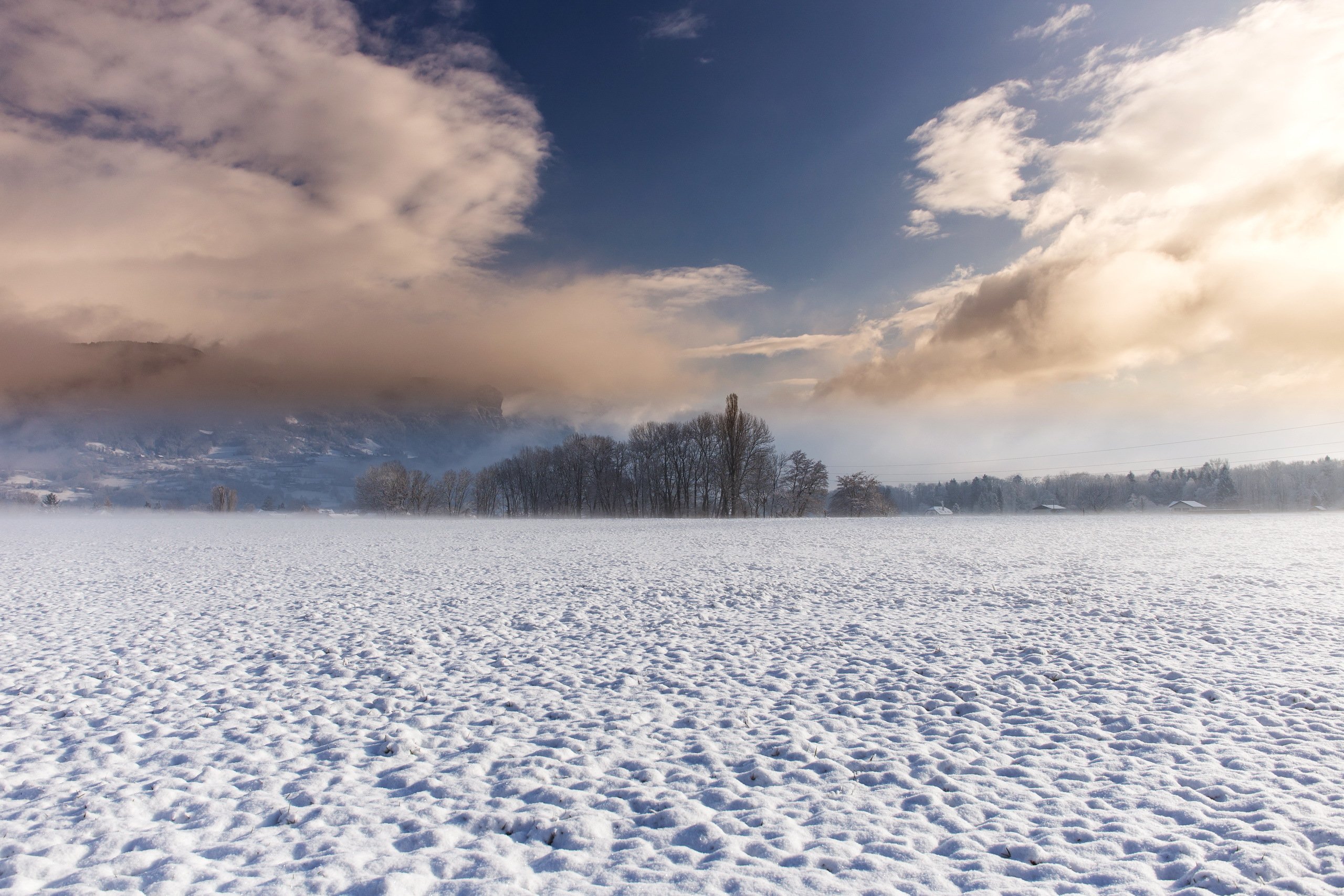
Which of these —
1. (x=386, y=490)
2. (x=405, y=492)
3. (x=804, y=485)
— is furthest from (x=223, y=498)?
(x=804, y=485)

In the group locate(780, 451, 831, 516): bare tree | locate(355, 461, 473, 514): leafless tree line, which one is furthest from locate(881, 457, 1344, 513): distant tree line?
locate(355, 461, 473, 514): leafless tree line

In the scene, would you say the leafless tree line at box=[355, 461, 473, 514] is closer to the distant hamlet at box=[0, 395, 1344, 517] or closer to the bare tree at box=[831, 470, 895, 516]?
the distant hamlet at box=[0, 395, 1344, 517]

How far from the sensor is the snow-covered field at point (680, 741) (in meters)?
4.79

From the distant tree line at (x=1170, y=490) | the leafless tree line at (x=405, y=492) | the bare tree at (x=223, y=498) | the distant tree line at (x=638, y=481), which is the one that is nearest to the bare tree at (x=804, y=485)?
the distant tree line at (x=638, y=481)

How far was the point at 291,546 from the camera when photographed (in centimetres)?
3378

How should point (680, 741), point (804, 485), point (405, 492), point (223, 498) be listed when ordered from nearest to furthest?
1. point (680, 741)
2. point (804, 485)
3. point (405, 492)
4. point (223, 498)

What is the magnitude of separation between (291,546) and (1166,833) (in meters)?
37.2

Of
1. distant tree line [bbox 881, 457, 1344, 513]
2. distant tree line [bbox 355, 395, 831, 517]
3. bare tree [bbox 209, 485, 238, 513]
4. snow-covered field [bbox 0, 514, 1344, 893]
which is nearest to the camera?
snow-covered field [bbox 0, 514, 1344, 893]

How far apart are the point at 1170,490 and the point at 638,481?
122 meters

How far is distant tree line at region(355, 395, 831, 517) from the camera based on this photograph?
85.1 metres

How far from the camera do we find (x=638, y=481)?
102 metres

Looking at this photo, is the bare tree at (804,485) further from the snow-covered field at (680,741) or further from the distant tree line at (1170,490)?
the snow-covered field at (680,741)

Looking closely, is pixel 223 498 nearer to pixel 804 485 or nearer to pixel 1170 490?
pixel 804 485

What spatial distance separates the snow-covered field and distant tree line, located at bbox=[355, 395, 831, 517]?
67.5 meters
